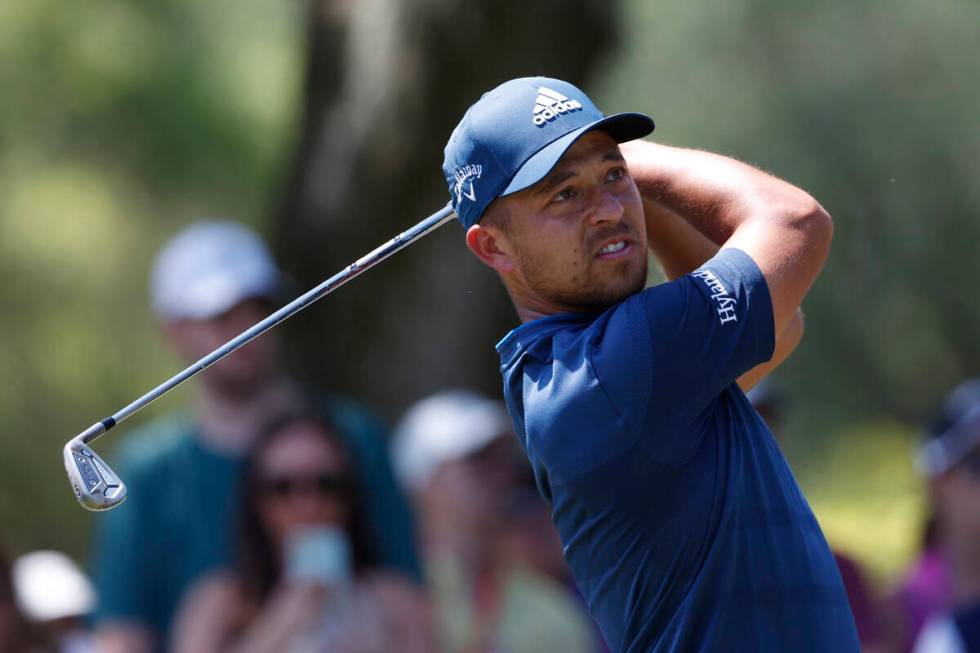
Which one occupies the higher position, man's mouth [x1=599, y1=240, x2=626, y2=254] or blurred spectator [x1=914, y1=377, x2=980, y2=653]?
man's mouth [x1=599, y1=240, x2=626, y2=254]

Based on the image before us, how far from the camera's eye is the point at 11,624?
560 cm

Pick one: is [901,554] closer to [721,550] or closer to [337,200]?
[337,200]

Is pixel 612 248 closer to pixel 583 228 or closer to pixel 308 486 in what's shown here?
pixel 583 228

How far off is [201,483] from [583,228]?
8.65 ft

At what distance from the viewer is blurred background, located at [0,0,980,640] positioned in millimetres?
11406

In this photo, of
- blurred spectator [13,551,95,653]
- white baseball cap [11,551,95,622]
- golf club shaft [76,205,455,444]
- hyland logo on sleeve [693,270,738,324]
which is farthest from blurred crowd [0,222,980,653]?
hyland logo on sleeve [693,270,738,324]

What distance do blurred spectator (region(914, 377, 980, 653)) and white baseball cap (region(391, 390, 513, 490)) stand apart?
1.53m

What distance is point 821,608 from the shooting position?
2766 millimetres

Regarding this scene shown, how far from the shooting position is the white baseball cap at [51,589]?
6.39 meters

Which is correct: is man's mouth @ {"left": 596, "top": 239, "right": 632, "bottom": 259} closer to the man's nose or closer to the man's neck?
the man's nose

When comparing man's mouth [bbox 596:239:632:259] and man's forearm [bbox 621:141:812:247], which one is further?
man's forearm [bbox 621:141:812:247]

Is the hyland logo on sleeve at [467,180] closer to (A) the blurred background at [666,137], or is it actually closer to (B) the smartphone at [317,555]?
(B) the smartphone at [317,555]

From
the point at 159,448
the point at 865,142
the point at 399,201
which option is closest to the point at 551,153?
the point at 159,448

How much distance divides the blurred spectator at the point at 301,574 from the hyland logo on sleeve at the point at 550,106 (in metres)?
2.39
